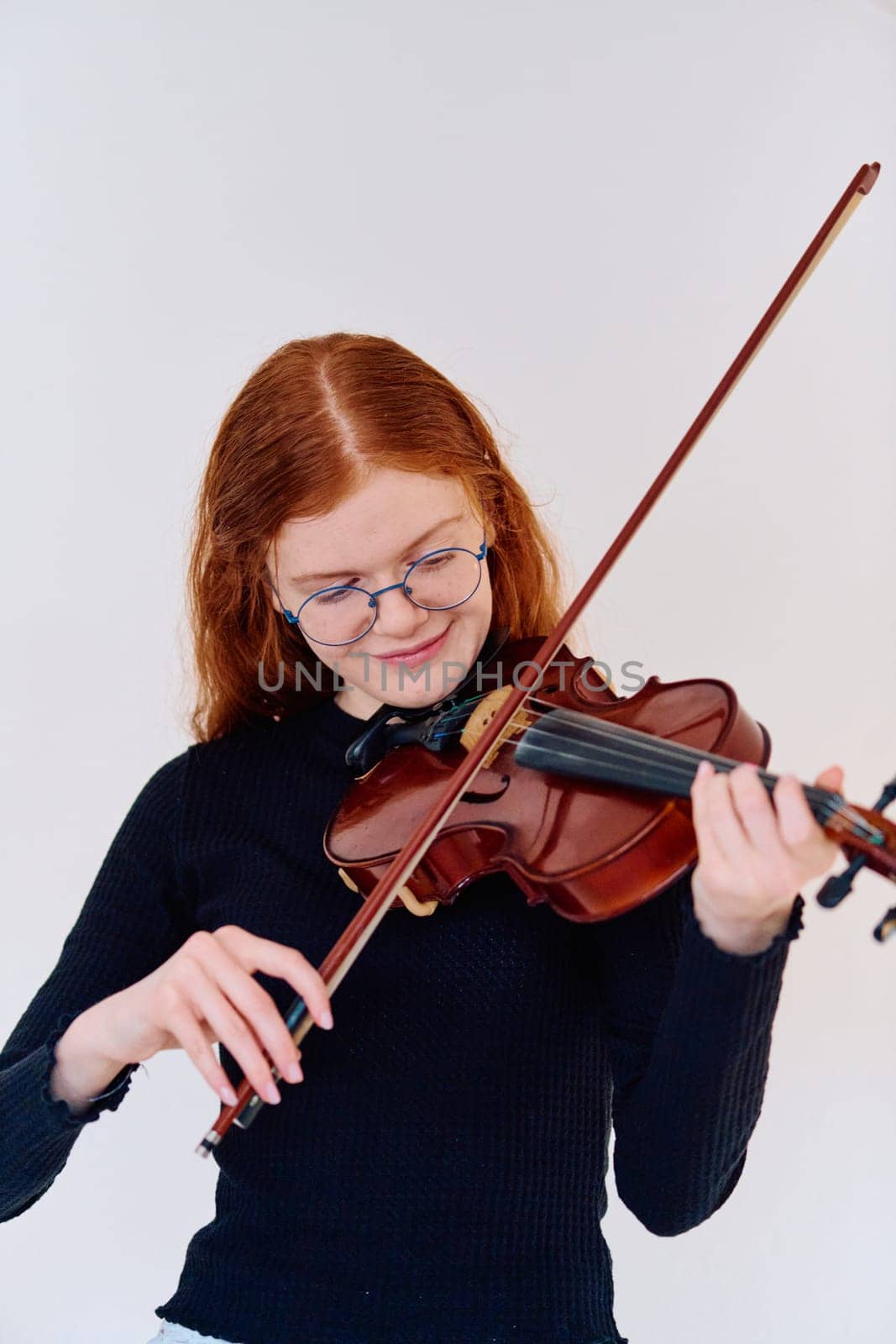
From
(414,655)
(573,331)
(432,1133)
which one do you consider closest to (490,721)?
(414,655)

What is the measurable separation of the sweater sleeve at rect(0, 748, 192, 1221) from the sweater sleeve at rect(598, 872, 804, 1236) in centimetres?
37

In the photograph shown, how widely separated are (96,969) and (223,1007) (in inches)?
14.7

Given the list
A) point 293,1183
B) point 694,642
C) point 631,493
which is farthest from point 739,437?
point 293,1183

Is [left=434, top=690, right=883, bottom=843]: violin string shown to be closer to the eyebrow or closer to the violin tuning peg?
the violin tuning peg

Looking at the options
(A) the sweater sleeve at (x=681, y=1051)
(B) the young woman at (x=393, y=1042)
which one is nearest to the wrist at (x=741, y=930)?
(A) the sweater sleeve at (x=681, y=1051)

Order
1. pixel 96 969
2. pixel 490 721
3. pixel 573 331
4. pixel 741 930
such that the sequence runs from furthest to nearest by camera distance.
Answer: pixel 573 331
pixel 96 969
pixel 490 721
pixel 741 930

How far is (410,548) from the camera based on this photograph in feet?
3.42

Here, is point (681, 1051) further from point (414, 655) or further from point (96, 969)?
point (96, 969)

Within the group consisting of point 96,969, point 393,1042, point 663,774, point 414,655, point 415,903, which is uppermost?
point 663,774

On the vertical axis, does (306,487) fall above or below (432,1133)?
above

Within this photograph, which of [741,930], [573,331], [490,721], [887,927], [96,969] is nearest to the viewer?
[887,927]

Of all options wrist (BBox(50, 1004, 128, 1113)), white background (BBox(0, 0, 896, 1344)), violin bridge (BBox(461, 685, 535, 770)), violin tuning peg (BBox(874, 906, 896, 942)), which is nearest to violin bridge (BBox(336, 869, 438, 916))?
violin bridge (BBox(461, 685, 535, 770))

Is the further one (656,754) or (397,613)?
(397,613)

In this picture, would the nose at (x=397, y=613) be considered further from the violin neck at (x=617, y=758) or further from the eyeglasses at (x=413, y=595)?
the violin neck at (x=617, y=758)
